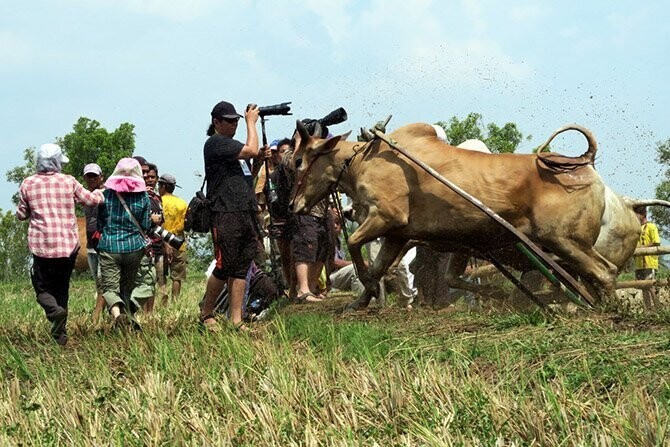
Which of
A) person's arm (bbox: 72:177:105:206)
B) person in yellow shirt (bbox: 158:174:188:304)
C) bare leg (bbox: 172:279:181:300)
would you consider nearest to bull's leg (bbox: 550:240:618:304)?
person's arm (bbox: 72:177:105:206)

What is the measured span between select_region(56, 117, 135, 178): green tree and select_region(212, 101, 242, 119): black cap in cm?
3224

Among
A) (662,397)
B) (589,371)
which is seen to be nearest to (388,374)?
(589,371)

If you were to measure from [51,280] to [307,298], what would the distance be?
9.97ft

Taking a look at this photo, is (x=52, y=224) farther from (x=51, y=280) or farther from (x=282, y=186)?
(x=282, y=186)

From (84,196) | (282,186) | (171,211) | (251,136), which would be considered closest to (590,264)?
(251,136)

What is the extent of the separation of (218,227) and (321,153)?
54.2 inches

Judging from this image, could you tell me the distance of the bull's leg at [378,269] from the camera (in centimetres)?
924

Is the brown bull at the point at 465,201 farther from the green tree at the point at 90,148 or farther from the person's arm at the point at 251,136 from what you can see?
the green tree at the point at 90,148

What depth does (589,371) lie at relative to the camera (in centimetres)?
521

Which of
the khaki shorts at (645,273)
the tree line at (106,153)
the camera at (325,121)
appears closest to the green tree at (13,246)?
the tree line at (106,153)

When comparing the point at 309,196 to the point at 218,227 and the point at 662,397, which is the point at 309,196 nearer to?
the point at 218,227

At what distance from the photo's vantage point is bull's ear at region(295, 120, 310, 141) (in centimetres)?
931

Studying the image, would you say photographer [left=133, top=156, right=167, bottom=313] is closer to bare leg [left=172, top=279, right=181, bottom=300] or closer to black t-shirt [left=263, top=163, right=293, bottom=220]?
bare leg [left=172, top=279, right=181, bottom=300]

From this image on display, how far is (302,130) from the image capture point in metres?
9.38
